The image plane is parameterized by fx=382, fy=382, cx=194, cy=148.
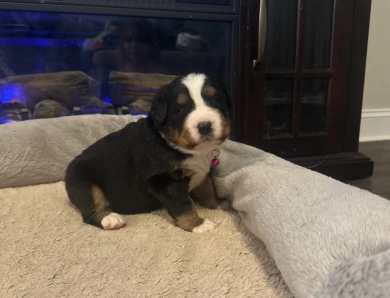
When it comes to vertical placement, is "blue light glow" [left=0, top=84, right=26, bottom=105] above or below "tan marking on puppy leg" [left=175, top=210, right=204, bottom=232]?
above

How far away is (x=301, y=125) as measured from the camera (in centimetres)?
287

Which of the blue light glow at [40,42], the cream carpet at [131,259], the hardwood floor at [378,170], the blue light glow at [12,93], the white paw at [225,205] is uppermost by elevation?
the blue light glow at [40,42]

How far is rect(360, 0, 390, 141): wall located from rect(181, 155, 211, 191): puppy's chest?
2655mm

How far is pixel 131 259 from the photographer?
1357 mm

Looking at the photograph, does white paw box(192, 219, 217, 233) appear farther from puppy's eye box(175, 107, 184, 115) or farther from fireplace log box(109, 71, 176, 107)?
fireplace log box(109, 71, 176, 107)

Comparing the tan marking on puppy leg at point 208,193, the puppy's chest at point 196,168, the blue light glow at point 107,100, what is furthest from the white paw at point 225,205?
the blue light glow at point 107,100

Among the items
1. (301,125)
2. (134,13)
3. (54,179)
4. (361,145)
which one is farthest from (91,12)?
(361,145)

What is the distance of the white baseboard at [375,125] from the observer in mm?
3805

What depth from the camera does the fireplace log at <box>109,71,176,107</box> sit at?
272 centimetres

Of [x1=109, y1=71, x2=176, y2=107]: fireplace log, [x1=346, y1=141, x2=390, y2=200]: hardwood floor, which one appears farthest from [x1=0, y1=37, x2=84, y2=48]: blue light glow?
[x1=346, y1=141, x2=390, y2=200]: hardwood floor

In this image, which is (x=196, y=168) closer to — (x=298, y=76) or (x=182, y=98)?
(x=182, y=98)

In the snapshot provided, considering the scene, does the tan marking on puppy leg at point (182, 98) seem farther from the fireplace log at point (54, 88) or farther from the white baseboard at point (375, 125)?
the white baseboard at point (375, 125)

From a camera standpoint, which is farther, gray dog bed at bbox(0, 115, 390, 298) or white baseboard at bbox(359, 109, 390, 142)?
white baseboard at bbox(359, 109, 390, 142)

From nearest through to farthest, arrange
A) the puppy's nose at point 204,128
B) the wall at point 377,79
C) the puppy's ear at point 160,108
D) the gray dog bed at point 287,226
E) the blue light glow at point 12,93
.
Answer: the gray dog bed at point 287,226, the puppy's nose at point 204,128, the puppy's ear at point 160,108, the blue light glow at point 12,93, the wall at point 377,79
